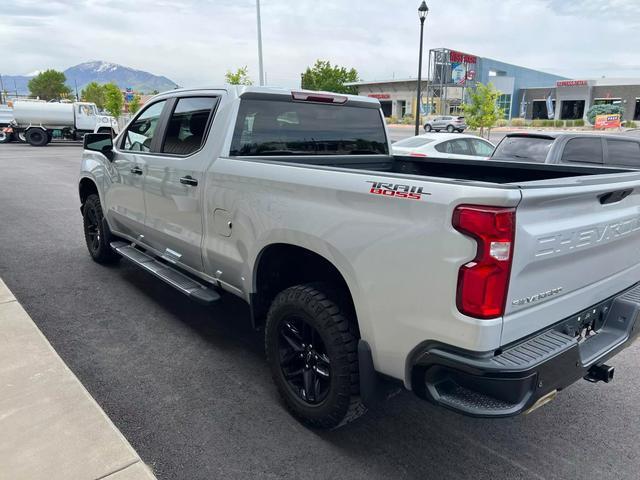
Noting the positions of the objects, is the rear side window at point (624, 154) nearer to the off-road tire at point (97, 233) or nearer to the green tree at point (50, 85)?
the off-road tire at point (97, 233)

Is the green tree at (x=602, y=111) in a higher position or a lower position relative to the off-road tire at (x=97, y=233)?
higher

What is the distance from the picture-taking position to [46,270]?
595 cm

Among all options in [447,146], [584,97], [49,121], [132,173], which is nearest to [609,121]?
[584,97]

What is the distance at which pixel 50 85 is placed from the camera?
10262 cm

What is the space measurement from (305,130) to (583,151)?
6.25 metres

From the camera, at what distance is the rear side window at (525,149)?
28.0 feet

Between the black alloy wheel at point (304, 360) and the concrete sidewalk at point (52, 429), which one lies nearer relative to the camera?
the concrete sidewalk at point (52, 429)

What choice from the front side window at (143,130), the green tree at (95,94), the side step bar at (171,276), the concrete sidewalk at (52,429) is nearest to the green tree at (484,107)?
the front side window at (143,130)

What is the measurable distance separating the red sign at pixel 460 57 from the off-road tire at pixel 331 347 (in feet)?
221

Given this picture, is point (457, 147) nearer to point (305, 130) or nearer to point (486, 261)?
point (305, 130)

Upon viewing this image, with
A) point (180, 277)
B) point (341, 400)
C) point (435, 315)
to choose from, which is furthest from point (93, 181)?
point (435, 315)

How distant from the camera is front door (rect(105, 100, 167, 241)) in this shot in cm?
461

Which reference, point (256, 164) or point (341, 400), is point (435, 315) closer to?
point (341, 400)

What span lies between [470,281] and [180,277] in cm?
286
